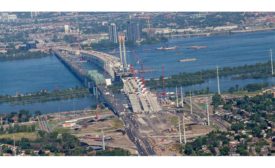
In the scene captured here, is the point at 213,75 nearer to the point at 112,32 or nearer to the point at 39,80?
the point at 39,80

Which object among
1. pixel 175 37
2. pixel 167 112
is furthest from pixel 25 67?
pixel 167 112

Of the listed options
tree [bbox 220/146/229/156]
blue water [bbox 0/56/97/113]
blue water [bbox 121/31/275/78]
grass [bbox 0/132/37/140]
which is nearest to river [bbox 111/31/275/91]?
blue water [bbox 121/31/275/78]

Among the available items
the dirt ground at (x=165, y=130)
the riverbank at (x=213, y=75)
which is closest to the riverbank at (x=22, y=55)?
the riverbank at (x=213, y=75)

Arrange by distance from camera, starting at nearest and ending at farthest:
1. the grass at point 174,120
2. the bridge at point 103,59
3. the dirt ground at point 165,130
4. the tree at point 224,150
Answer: the tree at point 224,150 < the dirt ground at point 165,130 < the grass at point 174,120 < the bridge at point 103,59

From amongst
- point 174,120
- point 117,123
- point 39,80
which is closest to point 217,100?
point 174,120

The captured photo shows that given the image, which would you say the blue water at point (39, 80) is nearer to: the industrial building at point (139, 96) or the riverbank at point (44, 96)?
the riverbank at point (44, 96)

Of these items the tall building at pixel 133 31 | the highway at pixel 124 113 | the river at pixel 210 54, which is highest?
the tall building at pixel 133 31

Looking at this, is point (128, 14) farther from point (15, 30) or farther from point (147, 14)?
point (15, 30)

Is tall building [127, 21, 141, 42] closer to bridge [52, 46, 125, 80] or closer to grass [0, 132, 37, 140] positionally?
bridge [52, 46, 125, 80]
